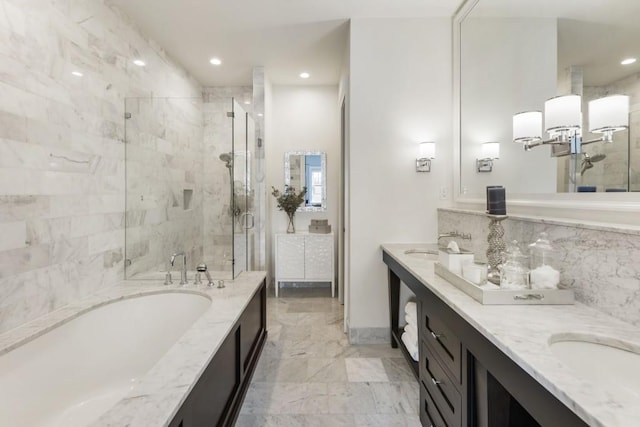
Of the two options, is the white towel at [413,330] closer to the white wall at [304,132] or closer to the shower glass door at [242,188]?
the shower glass door at [242,188]

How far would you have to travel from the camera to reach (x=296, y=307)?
349 cm

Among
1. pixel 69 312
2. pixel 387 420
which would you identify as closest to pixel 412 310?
pixel 387 420

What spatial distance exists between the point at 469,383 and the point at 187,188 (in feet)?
10.3

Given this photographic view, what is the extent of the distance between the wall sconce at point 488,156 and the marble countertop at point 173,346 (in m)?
1.87

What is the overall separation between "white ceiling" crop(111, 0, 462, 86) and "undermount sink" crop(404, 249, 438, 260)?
1.98 metres

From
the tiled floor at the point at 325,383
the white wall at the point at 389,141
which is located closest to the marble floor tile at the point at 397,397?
the tiled floor at the point at 325,383

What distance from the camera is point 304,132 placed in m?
4.21

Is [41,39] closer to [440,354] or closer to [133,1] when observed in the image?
[133,1]

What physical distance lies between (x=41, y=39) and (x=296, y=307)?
303 cm

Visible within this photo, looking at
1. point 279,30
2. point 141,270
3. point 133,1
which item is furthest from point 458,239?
point 133,1

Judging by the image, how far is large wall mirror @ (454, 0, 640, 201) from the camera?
1.12 meters

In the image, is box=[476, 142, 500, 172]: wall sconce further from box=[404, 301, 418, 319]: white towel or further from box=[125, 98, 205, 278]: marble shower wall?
box=[125, 98, 205, 278]: marble shower wall

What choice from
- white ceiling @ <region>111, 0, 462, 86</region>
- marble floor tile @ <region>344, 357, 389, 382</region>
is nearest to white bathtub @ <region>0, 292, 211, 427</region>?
marble floor tile @ <region>344, 357, 389, 382</region>

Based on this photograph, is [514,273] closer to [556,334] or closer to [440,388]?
[556,334]
